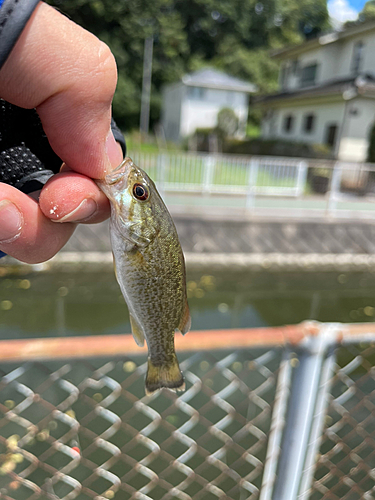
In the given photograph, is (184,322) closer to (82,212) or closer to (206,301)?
(82,212)

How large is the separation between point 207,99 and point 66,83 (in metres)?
28.4

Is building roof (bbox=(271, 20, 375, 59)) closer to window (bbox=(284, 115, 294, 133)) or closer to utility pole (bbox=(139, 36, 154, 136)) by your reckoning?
window (bbox=(284, 115, 294, 133))

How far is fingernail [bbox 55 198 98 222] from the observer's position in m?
1.17

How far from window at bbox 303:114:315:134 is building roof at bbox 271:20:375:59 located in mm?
3975

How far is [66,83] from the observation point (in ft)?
3.19

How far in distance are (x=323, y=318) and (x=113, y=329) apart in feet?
12.9

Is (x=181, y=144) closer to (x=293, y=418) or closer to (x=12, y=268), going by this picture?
(x=12, y=268)

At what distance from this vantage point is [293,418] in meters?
1.84

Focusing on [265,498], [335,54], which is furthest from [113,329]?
[335,54]

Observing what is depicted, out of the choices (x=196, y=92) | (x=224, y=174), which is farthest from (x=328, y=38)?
(x=224, y=174)

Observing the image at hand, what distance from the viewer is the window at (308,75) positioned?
71.7 ft

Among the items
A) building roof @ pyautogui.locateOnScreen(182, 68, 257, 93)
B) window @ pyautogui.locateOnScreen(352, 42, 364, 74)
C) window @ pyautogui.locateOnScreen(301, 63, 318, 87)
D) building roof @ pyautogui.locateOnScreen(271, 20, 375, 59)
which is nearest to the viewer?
building roof @ pyautogui.locateOnScreen(271, 20, 375, 59)

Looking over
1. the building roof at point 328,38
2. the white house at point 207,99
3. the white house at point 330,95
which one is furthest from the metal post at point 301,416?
the white house at point 207,99

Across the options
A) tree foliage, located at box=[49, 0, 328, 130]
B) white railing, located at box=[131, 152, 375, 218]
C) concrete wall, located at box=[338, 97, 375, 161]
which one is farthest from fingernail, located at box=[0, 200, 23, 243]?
tree foliage, located at box=[49, 0, 328, 130]
